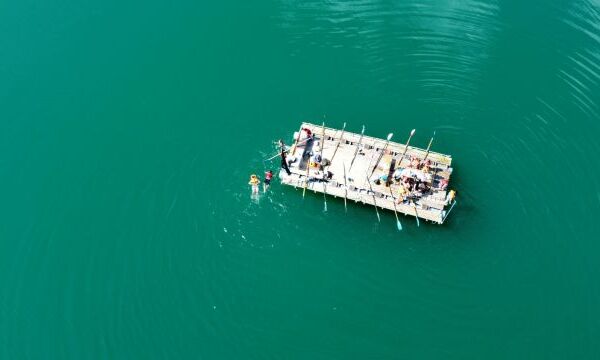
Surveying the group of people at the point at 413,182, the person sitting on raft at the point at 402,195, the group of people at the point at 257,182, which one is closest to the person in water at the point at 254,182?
the group of people at the point at 257,182

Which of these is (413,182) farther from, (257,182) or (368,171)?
(257,182)

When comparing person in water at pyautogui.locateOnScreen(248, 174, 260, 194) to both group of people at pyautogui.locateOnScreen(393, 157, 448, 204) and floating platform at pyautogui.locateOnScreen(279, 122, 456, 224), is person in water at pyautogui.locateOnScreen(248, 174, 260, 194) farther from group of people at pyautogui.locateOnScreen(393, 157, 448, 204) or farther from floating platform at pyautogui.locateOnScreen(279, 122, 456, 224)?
group of people at pyautogui.locateOnScreen(393, 157, 448, 204)

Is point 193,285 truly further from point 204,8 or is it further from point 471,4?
point 471,4

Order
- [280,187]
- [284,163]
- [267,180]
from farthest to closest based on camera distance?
[280,187] < [267,180] < [284,163]

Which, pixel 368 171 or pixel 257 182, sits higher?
pixel 368 171

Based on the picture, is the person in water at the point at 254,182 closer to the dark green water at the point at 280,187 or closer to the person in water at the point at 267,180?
the person in water at the point at 267,180

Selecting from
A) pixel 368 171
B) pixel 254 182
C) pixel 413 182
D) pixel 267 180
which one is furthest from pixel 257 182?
pixel 413 182
